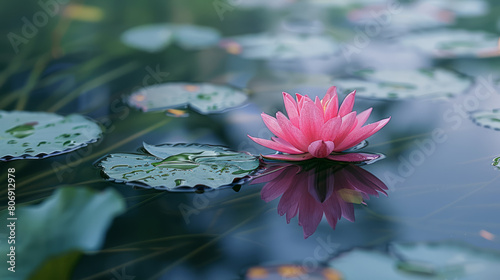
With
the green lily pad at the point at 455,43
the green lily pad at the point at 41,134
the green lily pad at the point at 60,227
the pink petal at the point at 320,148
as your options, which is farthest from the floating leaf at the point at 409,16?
the green lily pad at the point at 60,227

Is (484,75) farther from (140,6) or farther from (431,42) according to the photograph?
(140,6)

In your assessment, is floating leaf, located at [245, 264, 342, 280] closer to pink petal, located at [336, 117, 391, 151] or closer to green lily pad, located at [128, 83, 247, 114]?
pink petal, located at [336, 117, 391, 151]

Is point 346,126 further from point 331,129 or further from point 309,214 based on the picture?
point 309,214

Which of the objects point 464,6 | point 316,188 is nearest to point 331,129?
point 316,188

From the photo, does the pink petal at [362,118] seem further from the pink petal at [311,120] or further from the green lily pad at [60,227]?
the green lily pad at [60,227]

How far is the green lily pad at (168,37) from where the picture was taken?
2.53 meters

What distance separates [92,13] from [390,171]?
2426 millimetres

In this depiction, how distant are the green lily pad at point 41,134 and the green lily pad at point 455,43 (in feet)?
5.00

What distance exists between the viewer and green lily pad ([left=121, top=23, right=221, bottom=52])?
2.53 m

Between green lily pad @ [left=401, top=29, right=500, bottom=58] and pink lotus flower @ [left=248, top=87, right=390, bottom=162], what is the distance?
115cm

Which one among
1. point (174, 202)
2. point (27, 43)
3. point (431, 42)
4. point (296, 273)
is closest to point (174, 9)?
point (27, 43)

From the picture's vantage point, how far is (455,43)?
242cm

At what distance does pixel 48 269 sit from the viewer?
0.73m

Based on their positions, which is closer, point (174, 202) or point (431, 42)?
point (174, 202)
